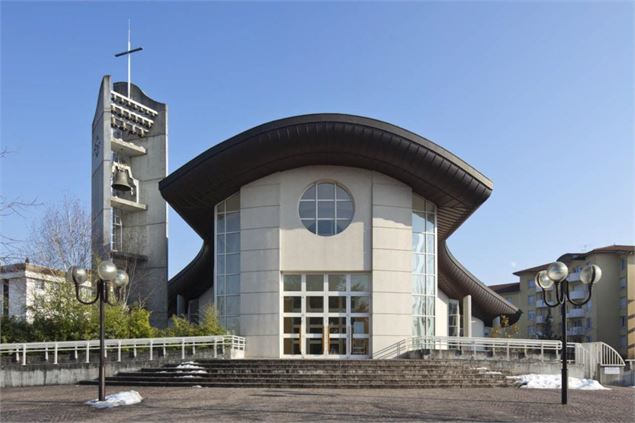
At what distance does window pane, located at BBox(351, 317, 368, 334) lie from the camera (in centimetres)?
2656

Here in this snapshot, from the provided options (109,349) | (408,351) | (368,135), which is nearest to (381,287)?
(408,351)

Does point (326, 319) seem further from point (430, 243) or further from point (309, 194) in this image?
point (430, 243)

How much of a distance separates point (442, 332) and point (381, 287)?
659 centimetres

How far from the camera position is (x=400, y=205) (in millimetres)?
27234

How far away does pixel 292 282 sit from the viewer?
26.8 metres

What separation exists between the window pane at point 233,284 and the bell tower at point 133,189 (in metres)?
8.17

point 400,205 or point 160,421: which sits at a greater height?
point 400,205

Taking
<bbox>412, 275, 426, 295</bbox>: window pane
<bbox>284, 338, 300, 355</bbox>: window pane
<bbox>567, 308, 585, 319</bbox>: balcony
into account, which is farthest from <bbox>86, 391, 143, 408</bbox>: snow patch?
<bbox>567, 308, 585, 319</bbox>: balcony

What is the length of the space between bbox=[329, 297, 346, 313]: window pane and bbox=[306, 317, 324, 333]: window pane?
0.64 metres

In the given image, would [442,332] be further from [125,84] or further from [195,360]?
[125,84]

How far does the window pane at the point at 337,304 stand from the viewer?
87.1 ft

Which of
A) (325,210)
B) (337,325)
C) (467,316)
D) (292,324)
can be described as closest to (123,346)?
(292,324)

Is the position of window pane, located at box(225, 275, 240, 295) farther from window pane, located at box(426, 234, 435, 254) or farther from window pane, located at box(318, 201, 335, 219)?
window pane, located at box(426, 234, 435, 254)

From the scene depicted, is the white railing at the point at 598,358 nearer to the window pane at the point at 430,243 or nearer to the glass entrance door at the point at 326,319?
the window pane at the point at 430,243
